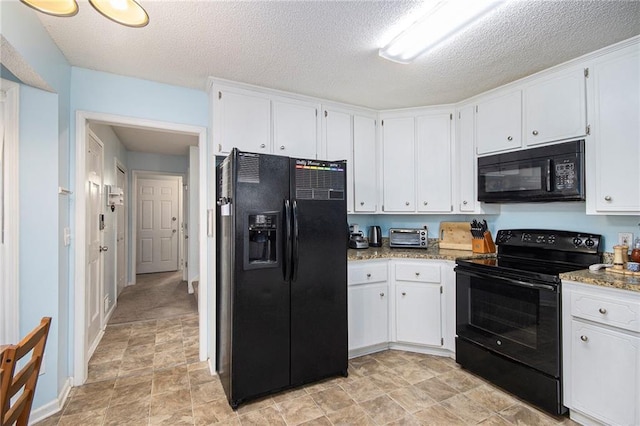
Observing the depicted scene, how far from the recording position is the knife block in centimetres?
283

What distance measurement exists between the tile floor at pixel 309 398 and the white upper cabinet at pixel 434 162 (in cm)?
146

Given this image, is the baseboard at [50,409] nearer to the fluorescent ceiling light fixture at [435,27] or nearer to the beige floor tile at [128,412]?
the beige floor tile at [128,412]

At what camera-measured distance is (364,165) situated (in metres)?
3.21

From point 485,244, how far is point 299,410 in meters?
2.11

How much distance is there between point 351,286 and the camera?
2678 millimetres

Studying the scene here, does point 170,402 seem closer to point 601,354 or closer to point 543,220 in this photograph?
point 601,354

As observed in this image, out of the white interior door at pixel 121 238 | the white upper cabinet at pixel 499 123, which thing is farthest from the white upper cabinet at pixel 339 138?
the white interior door at pixel 121 238

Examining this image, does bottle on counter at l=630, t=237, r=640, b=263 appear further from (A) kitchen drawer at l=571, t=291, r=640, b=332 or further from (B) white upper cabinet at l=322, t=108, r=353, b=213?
(B) white upper cabinet at l=322, t=108, r=353, b=213

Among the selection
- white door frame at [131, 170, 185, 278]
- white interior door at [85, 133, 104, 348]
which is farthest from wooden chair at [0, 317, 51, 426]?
white door frame at [131, 170, 185, 278]

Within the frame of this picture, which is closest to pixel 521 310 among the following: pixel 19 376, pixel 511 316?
pixel 511 316

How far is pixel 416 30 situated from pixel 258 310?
2029mm

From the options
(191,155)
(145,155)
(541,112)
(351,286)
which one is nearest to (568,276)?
(541,112)

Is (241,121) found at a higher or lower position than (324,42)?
lower

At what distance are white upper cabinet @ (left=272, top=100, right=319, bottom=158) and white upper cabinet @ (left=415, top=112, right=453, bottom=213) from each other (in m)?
1.11
